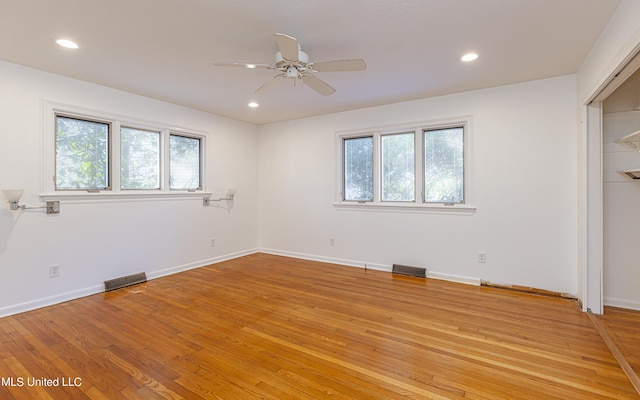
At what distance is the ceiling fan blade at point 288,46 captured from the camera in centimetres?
201

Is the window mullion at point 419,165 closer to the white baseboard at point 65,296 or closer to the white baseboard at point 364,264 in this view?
the white baseboard at point 364,264

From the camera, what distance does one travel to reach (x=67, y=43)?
8.66ft

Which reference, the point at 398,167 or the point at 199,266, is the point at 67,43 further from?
the point at 398,167

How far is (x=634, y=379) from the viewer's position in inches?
75.4

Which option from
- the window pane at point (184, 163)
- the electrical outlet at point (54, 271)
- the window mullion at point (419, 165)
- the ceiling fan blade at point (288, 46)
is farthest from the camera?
the window pane at point (184, 163)

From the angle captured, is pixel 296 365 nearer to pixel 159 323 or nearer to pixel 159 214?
pixel 159 323

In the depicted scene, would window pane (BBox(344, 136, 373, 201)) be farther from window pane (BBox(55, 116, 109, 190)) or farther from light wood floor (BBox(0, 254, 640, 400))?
window pane (BBox(55, 116, 109, 190))

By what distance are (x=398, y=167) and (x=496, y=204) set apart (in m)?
1.44

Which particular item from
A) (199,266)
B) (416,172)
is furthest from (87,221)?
(416,172)

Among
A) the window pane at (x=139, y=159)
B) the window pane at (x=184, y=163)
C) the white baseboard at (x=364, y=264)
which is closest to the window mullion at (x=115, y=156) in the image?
the window pane at (x=139, y=159)

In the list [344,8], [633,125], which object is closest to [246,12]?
[344,8]

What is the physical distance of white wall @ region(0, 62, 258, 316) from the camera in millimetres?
3051

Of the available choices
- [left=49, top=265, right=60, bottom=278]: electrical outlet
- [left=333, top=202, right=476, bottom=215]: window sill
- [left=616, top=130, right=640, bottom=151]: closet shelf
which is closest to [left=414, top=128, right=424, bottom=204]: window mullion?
[left=333, top=202, right=476, bottom=215]: window sill

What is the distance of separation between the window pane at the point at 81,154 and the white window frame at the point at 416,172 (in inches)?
131
